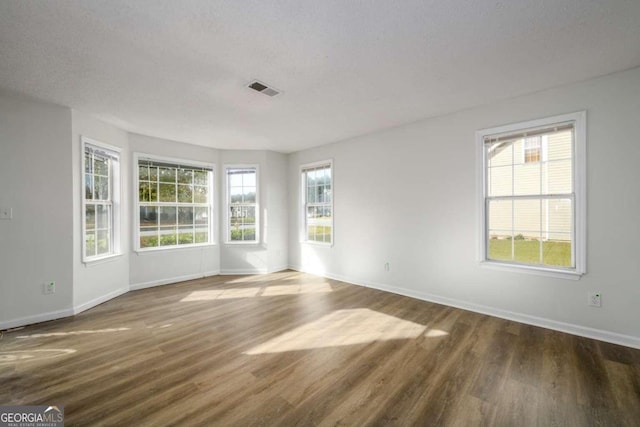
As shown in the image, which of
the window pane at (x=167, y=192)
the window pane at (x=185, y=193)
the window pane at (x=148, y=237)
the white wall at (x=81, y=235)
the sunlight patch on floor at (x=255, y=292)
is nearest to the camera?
the white wall at (x=81, y=235)

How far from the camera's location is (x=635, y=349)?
7.97 feet

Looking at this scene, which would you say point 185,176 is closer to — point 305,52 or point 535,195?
point 305,52

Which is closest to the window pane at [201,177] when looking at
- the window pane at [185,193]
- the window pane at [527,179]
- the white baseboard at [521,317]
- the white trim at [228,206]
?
the window pane at [185,193]

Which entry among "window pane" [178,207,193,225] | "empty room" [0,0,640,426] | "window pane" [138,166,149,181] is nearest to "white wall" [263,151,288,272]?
"empty room" [0,0,640,426]

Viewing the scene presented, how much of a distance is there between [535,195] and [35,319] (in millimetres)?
5993

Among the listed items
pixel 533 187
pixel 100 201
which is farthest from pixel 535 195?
pixel 100 201

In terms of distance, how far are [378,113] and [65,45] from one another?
10.3 ft

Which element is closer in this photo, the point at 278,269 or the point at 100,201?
the point at 100,201

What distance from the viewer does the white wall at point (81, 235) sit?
3414 mm

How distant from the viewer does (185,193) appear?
499cm

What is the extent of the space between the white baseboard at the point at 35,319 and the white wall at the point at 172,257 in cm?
111

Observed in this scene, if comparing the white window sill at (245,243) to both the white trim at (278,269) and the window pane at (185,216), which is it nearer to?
the white trim at (278,269)

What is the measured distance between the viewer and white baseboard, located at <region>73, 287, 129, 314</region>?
344cm

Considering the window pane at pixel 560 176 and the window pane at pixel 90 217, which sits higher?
the window pane at pixel 560 176
